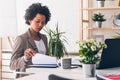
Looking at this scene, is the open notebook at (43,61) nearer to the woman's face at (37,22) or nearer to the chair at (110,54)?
the chair at (110,54)

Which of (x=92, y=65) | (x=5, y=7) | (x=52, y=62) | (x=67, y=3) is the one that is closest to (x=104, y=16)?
(x=67, y=3)

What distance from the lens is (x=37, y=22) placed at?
3303mm

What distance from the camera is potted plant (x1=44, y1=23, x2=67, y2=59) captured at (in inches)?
159

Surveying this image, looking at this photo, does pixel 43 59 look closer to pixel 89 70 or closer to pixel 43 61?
pixel 43 61

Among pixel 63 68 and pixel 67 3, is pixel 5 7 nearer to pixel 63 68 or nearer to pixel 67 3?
pixel 67 3

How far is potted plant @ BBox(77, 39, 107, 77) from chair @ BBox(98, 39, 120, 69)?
0.53 feet

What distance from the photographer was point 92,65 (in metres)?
2.06

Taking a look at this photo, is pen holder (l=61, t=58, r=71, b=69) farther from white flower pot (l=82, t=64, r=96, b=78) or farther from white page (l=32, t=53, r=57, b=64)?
white flower pot (l=82, t=64, r=96, b=78)

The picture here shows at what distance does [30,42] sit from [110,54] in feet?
3.54

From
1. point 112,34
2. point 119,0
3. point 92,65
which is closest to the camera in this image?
point 92,65

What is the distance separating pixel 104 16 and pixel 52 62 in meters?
1.93

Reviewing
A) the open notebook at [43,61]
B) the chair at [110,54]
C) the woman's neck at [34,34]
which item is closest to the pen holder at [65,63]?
the open notebook at [43,61]

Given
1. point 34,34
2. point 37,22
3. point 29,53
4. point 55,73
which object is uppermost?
point 37,22

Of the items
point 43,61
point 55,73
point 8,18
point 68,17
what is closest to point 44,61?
point 43,61
